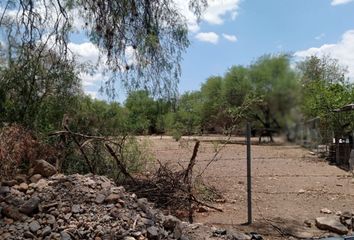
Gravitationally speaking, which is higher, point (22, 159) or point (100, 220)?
point (22, 159)

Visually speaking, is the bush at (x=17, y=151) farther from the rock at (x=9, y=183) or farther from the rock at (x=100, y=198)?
the rock at (x=100, y=198)

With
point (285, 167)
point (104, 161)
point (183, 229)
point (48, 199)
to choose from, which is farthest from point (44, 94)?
point (285, 167)

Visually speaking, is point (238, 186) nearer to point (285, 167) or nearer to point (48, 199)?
point (285, 167)

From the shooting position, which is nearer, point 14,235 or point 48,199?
point 14,235

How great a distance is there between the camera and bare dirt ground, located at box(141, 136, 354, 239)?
7.92 metres

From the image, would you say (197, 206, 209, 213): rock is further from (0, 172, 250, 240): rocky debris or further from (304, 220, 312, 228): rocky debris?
(0, 172, 250, 240): rocky debris

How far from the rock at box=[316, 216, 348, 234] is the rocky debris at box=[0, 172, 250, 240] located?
2155mm

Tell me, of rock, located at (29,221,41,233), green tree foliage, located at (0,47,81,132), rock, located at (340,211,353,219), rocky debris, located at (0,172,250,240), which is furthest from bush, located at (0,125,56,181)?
rock, located at (340,211,353,219)

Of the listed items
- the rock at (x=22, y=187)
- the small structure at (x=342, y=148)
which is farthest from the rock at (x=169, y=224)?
the small structure at (x=342, y=148)

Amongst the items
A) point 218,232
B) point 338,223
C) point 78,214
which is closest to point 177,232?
point 218,232

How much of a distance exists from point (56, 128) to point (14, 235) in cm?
451

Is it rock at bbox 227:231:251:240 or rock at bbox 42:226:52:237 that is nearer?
rock at bbox 42:226:52:237

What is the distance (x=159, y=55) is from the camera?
9.15 meters

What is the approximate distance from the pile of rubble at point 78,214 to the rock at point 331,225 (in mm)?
1686
